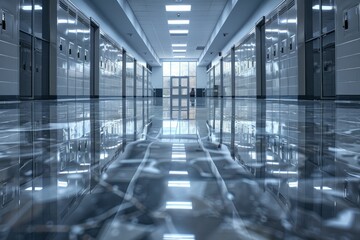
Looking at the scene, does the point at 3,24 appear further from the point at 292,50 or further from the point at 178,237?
the point at 178,237

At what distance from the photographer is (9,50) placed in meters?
9.88

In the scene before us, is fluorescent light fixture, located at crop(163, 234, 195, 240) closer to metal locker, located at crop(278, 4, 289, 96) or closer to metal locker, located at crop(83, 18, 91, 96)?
metal locker, located at crop(278, 4, 289, 96)

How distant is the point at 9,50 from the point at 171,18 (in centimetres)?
1506

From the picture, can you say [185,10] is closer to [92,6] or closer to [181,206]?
[92,6]

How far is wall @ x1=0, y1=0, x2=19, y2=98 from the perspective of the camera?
9539mm

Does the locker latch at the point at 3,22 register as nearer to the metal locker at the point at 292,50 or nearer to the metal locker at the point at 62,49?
the metal locker at the point at 62,49

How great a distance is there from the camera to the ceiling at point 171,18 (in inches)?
743

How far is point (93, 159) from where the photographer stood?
1.64m

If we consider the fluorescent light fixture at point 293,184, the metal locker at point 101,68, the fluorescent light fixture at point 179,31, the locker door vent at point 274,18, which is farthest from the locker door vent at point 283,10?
the fluorescent light fixture at point 293,184

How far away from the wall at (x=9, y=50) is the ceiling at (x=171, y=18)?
25.1 feet

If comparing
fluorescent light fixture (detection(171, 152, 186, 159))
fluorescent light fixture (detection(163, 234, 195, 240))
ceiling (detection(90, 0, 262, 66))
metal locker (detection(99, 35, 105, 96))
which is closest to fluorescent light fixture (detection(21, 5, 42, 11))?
ceiling (detection(90, 0, 262, 66))

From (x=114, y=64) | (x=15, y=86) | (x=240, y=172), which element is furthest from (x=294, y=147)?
(x=114, y=64)

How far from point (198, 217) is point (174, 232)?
0.10 meters

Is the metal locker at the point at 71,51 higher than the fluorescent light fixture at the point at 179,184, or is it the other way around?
the metal locker at the point at 71,51
